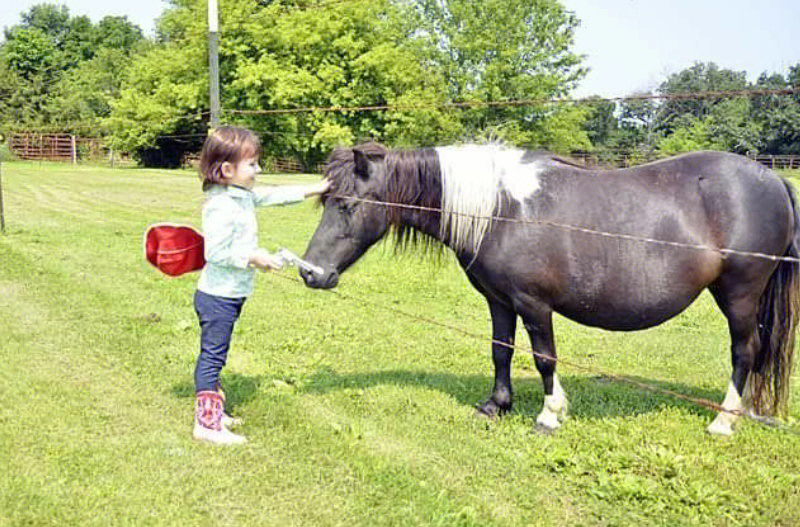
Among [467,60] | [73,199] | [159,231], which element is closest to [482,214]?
[159,231]

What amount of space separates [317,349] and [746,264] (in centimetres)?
352

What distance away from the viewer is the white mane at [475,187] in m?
4.01

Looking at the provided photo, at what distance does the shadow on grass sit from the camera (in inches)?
182

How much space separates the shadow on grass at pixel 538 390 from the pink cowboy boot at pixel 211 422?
0.96m

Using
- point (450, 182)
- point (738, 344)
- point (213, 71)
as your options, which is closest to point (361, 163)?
point (450, 182)

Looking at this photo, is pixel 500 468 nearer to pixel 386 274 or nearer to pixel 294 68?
pixel 386 274

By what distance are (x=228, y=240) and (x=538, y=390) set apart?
2636 millimetres

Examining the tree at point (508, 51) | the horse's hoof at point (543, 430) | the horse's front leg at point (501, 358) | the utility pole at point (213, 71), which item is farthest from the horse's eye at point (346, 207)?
the tree at point (508, 51)

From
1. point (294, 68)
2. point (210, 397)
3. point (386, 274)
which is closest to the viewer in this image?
point (210, 397)

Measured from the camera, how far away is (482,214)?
13.1 ft

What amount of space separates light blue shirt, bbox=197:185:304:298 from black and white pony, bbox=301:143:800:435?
395mm

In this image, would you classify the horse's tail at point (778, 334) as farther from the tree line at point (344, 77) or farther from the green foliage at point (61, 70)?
the green foliage at point (61, 70)

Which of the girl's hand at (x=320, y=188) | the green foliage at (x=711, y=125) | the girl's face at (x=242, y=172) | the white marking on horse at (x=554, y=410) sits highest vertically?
the green foliage at (x=711, y=125)

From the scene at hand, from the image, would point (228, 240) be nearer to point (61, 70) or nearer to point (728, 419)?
point (728, 419)
